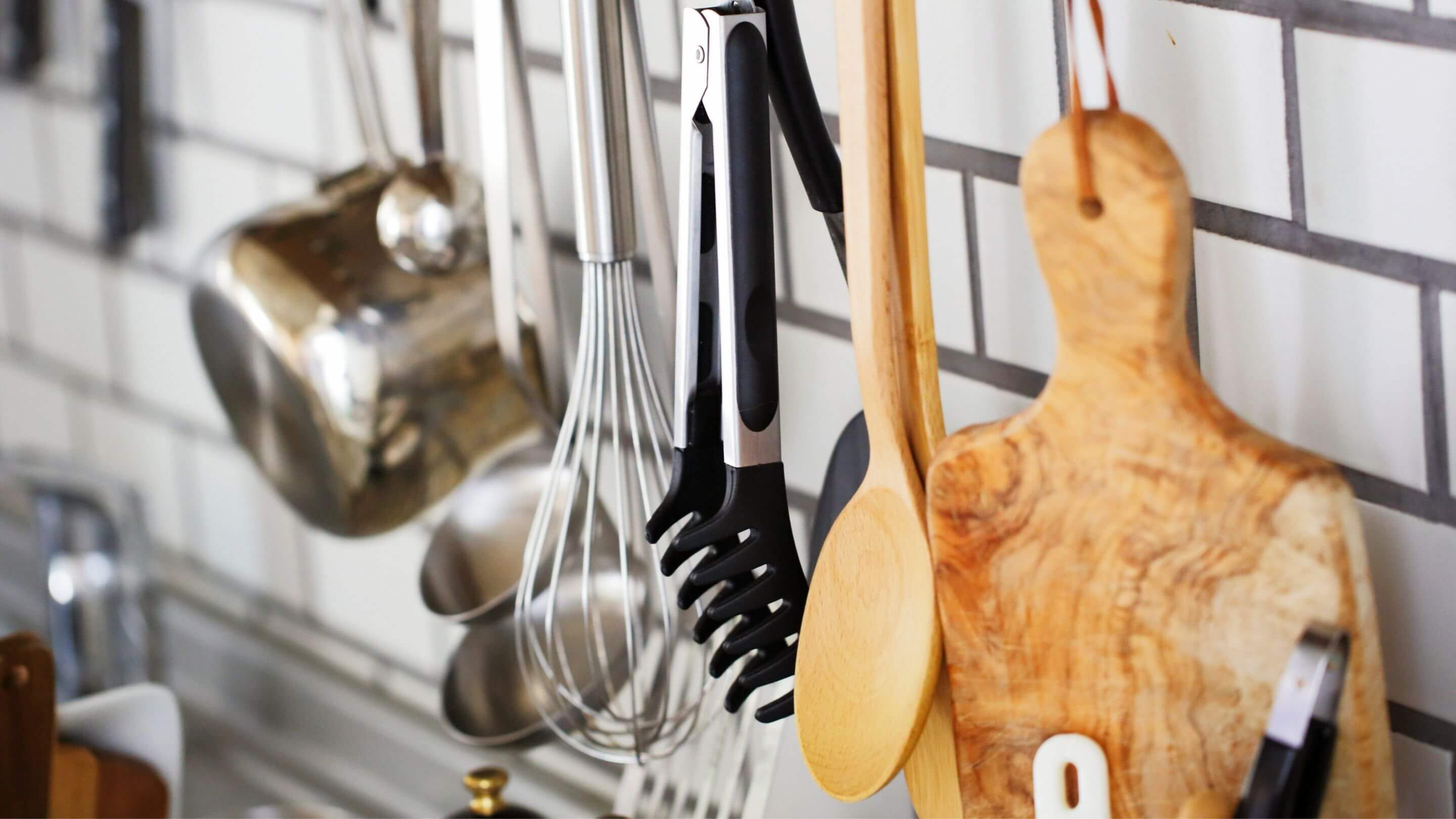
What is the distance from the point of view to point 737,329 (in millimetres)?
383

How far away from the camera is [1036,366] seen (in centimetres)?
44

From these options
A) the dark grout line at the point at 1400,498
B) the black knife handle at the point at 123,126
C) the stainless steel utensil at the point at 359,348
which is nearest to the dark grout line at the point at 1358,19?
the dark grout line at the point at 1400,498

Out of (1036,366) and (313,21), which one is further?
(313,21)

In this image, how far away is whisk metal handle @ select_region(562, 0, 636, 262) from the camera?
442 mm

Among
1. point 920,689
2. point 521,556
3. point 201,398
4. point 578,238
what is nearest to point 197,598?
point 201,398

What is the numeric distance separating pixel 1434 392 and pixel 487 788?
0.39 meters

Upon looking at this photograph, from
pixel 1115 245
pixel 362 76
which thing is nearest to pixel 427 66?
pixel 362 76

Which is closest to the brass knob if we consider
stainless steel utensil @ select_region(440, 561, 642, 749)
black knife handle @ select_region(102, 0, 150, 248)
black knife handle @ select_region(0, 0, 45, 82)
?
stainless steel utensil @ select_region(440, 561, 642, 749)

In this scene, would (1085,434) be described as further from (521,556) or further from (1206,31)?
(521,556)

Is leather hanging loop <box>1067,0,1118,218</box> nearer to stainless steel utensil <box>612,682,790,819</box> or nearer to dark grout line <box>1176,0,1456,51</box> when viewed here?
dark grout line <box>1176,0,1456,51</box>

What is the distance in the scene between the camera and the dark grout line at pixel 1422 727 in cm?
36

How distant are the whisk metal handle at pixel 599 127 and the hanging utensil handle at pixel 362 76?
7.4 inches

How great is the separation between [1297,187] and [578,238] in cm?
23

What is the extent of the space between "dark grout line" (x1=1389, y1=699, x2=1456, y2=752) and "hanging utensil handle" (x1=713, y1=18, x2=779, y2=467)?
0.60ft
